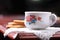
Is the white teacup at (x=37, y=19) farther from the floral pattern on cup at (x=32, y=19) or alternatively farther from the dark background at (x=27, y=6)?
the dark background at (x=27, y=6)

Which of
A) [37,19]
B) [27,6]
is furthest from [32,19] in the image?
[27,6]

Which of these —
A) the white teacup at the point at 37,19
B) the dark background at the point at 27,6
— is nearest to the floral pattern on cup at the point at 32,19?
the white teacup at the point at 37,19

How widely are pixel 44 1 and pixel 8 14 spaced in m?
0.43

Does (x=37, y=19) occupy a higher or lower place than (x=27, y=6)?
lower

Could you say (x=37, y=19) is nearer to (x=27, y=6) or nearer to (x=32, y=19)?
(x=32, y=19)

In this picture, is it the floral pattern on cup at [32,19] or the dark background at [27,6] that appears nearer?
the floral pattern on cup at [32,19]

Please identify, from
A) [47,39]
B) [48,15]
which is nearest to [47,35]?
[47,39]

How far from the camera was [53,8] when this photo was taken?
1.69 metres

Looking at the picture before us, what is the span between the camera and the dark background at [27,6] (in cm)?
169

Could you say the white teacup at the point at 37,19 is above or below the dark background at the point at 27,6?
below

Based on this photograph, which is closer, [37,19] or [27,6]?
[37,19]

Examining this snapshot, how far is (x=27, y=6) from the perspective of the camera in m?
1.73

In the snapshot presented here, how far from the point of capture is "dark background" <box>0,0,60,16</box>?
169 cm

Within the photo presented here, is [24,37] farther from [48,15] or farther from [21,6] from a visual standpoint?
[21,6]
